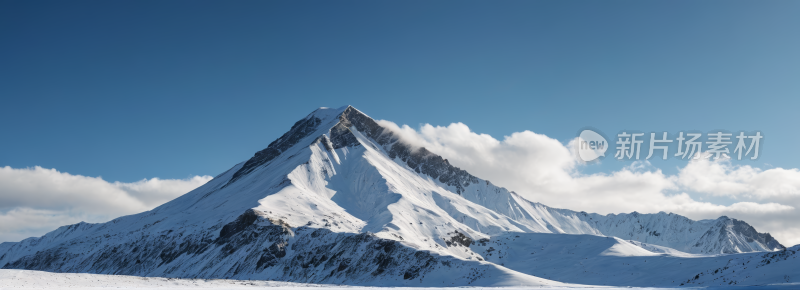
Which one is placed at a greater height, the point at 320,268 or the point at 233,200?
the point at 233,200

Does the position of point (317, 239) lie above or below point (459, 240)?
above

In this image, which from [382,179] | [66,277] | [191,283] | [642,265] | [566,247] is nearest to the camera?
[66,277]

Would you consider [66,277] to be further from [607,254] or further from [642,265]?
[607,254]

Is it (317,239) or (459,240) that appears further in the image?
(459,240)

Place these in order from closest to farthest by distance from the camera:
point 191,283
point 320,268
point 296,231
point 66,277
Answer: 1. point 66,277
2. point 191,283
3. point 320,268
4. point 296,231

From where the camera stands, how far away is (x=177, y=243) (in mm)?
137625

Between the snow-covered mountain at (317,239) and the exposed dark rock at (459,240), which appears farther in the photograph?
the exposed dark rock at (459,240)

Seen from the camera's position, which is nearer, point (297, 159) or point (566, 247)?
point (566, 247)

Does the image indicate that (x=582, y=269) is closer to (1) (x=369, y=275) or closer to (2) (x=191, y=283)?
(1) (x=369, y=275)

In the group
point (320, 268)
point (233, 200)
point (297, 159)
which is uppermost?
point (297, 159)

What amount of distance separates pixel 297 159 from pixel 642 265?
131 m

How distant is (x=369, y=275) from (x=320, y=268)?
14643mm

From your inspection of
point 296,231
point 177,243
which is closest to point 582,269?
point 296,231

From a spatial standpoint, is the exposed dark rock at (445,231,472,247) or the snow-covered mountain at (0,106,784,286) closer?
the snow-covered mountain at (0,106,784,286)
